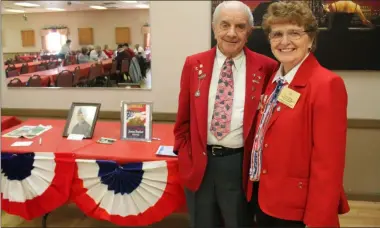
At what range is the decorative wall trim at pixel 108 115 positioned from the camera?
125 inches

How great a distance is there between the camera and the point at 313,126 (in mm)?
1362

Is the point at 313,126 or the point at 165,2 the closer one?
the point at 313,126

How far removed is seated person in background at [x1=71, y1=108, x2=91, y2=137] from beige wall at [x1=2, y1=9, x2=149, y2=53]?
84 cm

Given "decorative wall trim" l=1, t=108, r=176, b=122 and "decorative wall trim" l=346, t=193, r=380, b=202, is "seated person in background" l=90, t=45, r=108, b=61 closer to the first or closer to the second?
"decorative wall trim" l=1, t=108, r=176, b=122

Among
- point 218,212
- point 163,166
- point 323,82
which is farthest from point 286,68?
point 163,166

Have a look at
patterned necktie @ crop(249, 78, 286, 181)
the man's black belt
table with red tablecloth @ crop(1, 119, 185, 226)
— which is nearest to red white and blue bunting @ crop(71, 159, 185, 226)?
table with red tablecloth @ crop(1, 119, 185, 226)

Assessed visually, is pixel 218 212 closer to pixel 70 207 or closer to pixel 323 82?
→ pixel 323 82

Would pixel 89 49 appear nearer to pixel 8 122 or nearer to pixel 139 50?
pixel 139 50

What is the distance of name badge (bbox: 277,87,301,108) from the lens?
141 centimetres

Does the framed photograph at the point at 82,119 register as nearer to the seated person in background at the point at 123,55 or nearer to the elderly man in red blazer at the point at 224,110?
the seated person in background at the point at 123,55

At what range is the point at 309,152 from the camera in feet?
4.62

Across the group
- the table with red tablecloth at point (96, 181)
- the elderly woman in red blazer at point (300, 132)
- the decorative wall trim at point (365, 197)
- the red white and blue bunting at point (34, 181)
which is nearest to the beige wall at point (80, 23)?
the table with red tablecloth at point (96, 181)

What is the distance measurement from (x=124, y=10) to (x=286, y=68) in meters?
2.15

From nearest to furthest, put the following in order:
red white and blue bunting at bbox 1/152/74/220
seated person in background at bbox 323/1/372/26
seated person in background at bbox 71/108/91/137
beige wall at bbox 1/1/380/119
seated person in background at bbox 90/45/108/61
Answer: red white and blue bunting at bbox 1/152/74/220 → seated person in background at bbox 71/108/91/137 → seated person in background at bbox 323/1/372/26 → beige wall at bbox 1/1/380/119 → seated person in background at bbox 90/45/108/61
